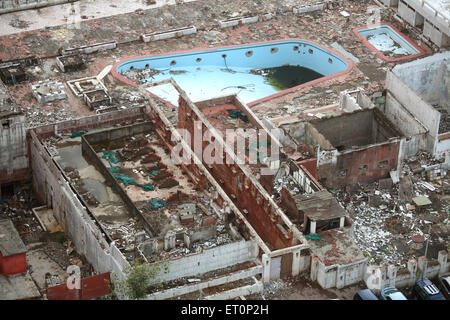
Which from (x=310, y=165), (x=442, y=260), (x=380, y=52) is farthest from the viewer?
(x=380, y=52)

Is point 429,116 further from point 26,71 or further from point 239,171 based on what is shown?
point 26,71

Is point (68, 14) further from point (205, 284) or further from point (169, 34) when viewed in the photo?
point (205, 284)

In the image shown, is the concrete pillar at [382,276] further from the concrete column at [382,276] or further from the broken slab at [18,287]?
the broken slab at [18,287]

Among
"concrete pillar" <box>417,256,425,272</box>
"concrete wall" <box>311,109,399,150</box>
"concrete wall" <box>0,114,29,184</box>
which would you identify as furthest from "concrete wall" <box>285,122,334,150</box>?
"concrete wall" <box>0,114,29,184</box>

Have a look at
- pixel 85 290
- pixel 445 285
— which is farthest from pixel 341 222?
pixel 85 290

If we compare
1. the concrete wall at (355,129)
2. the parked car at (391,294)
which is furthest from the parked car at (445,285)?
the concrete wall at (355,129)

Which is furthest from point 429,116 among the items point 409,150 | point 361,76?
point 361,76
